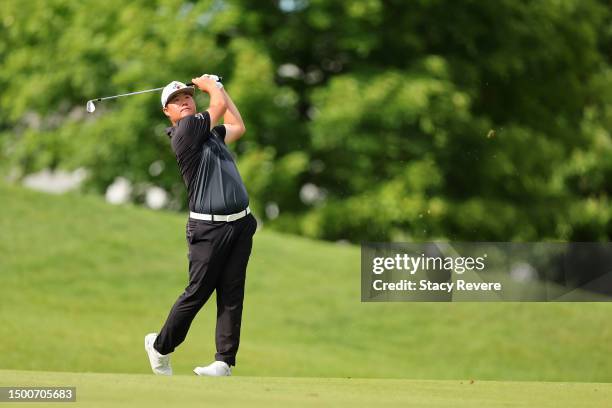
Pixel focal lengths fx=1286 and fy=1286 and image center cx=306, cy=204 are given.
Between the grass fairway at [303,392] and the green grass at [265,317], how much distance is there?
7920 mm

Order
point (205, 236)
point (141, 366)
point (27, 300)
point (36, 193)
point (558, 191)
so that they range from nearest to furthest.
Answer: point (205, 236) < point (141, 366) < point (27, 300) < point (36, 193) < point (558, 191)

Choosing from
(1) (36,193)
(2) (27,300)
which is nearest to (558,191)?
(1) (36,193)

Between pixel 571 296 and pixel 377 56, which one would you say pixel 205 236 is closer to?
pixel 571 296

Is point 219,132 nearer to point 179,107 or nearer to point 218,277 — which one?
point 179,107

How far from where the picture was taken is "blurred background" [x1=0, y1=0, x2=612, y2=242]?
87.6 feet

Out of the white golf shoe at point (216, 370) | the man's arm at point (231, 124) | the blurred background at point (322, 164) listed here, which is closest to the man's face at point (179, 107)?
the man's arm at point (231, 124)

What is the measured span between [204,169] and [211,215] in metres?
0.31

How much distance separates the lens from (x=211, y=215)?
8516mm

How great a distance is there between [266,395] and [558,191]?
24198 millimetres

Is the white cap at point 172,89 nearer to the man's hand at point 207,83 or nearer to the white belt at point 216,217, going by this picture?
the man's hand at point 207,83

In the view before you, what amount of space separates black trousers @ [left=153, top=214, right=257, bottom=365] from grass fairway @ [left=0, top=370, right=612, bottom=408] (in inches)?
16.1

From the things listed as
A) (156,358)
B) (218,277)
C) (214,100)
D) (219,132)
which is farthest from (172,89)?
(156,358)

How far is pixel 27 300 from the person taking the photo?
1919cm

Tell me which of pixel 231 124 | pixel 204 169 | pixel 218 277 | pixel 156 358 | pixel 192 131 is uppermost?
pixel 231 124
